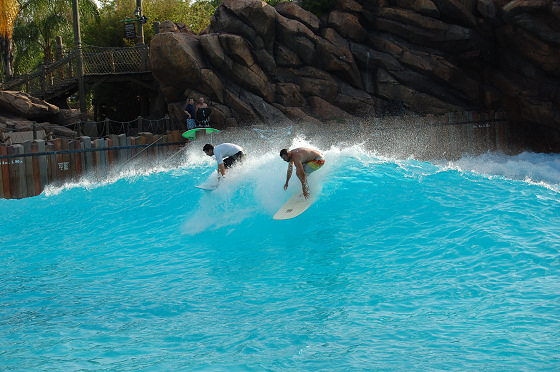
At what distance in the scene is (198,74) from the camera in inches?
784

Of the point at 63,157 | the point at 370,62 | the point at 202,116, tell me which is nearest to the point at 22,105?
the point at 63,157

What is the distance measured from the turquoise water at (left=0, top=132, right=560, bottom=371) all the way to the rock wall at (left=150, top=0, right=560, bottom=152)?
26.3 ft

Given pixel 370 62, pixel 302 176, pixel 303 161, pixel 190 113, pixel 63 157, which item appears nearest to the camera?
pixel 302 176

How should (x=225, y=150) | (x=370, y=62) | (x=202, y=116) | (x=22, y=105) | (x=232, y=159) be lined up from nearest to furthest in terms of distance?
(x=225, y=150) < (x=232, y=159) < (x=202, y=116) < (x=22, y=105) < (x=370, y=62)

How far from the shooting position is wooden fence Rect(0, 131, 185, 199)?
14.2 m

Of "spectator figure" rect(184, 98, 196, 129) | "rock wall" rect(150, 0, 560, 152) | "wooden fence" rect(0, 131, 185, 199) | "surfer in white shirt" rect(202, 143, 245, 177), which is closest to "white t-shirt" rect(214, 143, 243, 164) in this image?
"surfer in white shirt" rect(202, 143, 245, 177)

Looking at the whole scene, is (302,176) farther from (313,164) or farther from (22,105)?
(22,105)

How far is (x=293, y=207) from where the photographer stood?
10195 millimetres

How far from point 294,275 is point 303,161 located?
321 cm

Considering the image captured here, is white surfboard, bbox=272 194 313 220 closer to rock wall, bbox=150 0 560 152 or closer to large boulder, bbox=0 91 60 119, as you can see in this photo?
rock wall, bbox=150 0 560 152

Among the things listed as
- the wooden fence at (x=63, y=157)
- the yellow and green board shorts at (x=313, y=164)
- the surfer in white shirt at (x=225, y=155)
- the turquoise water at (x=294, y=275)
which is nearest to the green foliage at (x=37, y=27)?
the wooden fence at (x=63, y=157)

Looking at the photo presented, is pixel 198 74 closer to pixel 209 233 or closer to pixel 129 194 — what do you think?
pixel 129 194

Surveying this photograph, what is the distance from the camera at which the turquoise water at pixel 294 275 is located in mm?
5250

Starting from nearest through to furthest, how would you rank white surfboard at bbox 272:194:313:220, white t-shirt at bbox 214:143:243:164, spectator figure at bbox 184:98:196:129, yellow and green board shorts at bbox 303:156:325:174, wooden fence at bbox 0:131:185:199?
white surfboard at bbox 272:194:313:220, yellow and green board shorts at bbox 303:156:325:174, white t-shirt at bbox 214:143:243:164, wooden fence at bbox 0:131:185:199, spectator figure at bbox 184:98:196:129
